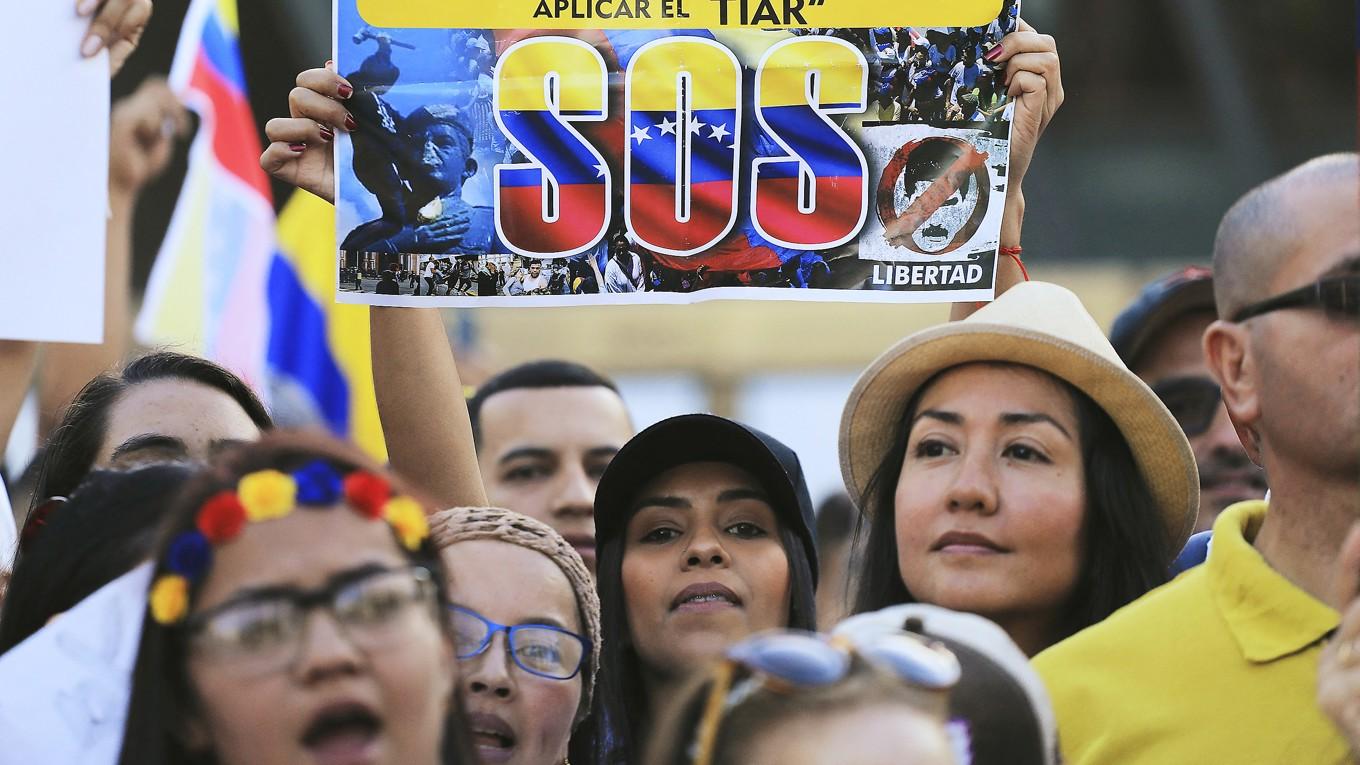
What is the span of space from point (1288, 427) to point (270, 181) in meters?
3.70

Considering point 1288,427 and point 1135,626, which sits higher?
point 1288,427

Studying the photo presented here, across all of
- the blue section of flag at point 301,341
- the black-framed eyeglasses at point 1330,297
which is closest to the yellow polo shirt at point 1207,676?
the black-framed eyeglasses at point 1330,297

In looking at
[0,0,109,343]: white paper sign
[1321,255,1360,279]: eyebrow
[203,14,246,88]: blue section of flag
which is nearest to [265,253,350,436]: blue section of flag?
[203,14,246,88]: blue section of flag

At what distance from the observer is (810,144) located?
3654mm

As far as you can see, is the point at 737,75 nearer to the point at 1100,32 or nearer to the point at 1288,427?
the point at 1288,427

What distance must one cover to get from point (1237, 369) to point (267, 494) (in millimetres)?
1444

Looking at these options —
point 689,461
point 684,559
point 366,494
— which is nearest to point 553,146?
point 689,461

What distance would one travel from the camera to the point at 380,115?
11.8ft

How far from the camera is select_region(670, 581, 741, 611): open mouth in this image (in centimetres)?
360

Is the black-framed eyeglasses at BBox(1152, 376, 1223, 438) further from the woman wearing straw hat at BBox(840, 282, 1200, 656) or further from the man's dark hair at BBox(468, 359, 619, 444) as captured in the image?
the man's dark hair at BBox(468, 359, 619, 444)

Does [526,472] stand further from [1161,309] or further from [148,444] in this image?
[1161,309]

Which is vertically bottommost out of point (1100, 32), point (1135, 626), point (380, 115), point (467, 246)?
point (1135, 626)

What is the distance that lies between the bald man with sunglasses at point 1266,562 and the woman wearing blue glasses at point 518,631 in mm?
856

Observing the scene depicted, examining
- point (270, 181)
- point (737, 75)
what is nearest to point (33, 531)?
point (737, 75)
